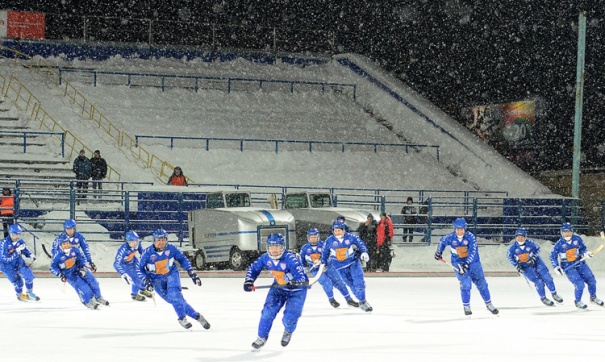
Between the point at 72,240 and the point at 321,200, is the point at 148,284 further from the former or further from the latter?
the point at 321,200

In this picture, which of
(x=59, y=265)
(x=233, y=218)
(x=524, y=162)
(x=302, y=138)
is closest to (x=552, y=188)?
(x=524, y=162)

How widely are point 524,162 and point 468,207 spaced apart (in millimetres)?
6086

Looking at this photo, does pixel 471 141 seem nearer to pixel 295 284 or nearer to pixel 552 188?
pixel 552 188

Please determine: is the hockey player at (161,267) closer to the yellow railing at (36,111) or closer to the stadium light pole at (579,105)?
the yellow railing at (36,111)

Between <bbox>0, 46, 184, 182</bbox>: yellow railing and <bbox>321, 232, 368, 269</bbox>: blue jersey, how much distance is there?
55.3 ft

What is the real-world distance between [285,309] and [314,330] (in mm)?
1921

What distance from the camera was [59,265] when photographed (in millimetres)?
16844

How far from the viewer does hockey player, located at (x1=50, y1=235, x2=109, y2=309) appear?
16.8m

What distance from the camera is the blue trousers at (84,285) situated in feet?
55.0

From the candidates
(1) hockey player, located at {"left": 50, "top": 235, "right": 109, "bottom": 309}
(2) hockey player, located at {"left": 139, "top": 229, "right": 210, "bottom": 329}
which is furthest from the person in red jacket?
(2) hockey player, located at {"left": 139, "top": 229, "right": 210, "bottom": 329}

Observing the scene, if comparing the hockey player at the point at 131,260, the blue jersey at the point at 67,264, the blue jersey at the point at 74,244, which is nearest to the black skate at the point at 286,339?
the blue jersey at the point at 67,264

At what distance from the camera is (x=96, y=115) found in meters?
38.0

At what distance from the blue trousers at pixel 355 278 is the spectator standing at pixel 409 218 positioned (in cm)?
1292

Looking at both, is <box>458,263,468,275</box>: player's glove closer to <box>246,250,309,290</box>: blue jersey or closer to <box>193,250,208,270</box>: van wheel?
<box>246,250,309,290</box>: blue jersey
